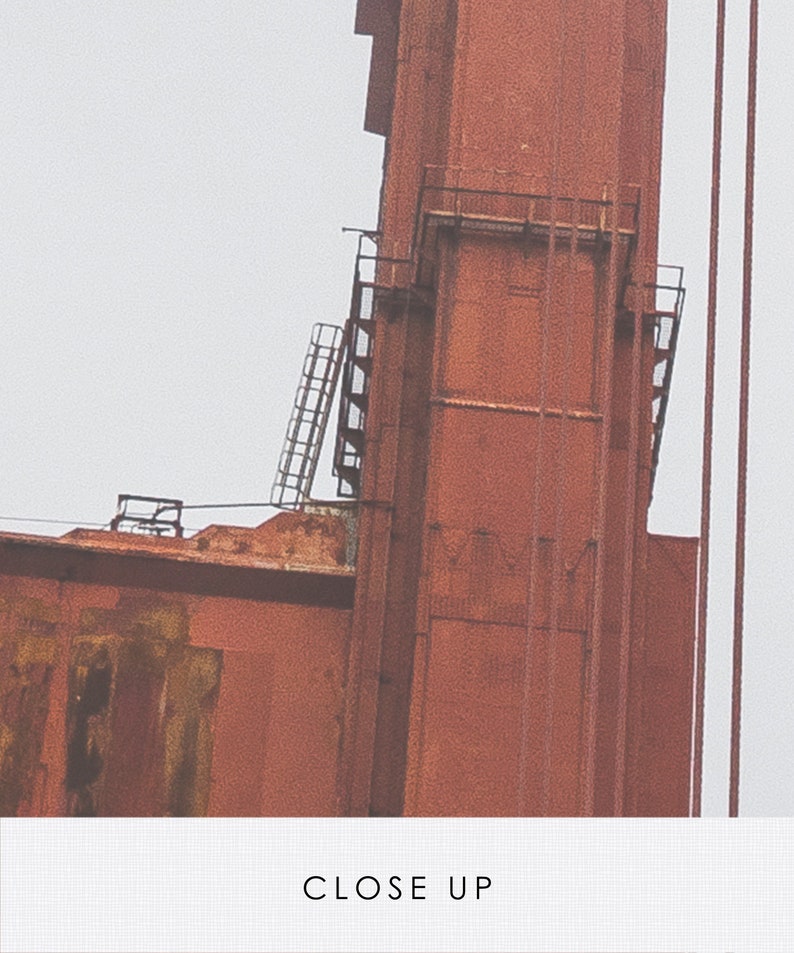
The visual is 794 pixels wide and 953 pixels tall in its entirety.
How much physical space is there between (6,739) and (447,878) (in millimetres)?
7308

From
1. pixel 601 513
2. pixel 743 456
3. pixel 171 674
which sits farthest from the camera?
pixel 171 674

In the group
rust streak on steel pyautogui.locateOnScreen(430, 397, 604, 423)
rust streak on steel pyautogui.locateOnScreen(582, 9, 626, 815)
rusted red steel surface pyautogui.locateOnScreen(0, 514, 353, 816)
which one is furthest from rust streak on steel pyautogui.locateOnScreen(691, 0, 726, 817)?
rusted red steel surface pyautogui.locateOnScreen(0, 514, 353, 816)

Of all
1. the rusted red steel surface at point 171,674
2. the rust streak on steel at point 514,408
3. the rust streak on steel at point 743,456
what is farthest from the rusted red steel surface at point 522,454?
the rust streak on steel at point 743,456

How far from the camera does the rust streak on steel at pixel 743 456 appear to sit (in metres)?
8.93

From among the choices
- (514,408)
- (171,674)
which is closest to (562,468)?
(514,408)

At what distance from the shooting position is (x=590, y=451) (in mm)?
13133

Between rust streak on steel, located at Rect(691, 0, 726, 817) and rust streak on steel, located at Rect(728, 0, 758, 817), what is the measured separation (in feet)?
0.48

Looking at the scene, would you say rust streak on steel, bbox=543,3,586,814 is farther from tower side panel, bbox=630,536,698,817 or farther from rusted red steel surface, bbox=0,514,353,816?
rusted red steel surface, bbox=0,514,353,816

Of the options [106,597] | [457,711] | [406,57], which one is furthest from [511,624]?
[406,57]

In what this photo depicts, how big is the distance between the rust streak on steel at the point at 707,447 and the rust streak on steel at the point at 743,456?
0.15 metres

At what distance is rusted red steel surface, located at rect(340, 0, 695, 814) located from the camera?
41.1 ft

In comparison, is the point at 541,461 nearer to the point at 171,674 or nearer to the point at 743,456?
the point at 171,674

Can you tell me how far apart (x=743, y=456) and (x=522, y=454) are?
3.94m

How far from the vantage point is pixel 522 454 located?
43.1 feet
